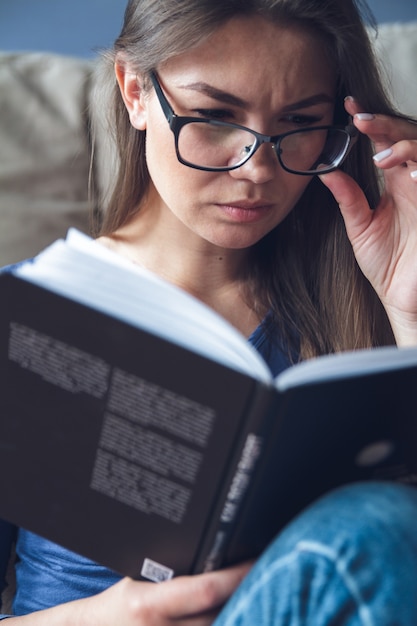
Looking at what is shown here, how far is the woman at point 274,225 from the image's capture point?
696 millimetres

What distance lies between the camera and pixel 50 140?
1354 mm

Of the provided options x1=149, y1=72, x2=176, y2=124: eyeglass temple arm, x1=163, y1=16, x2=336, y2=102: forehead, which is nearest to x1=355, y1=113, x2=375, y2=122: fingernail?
x1=163, y1=16, x2=336, y2=102: forehead

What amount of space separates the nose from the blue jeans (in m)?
0.49

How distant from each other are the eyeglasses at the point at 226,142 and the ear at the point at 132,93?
0.08m

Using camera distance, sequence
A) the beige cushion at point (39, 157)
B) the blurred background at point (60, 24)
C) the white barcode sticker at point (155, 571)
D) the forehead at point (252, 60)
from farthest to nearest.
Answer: the blurred background at point (60, 24), the beige cushion at point (39, 157), the forehead at point (252, 60), the white barcode sticker at point (155, 571)

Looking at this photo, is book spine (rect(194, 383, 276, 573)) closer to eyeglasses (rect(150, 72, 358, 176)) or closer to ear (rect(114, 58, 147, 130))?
eyeglasses (rect(150, 72, 358, 176))

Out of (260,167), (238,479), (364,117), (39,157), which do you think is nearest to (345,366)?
(238,479)

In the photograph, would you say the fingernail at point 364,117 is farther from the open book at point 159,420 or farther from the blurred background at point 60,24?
the blurred background at point 60,24

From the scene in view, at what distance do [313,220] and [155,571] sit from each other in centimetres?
70

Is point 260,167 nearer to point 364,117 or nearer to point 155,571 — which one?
point 364,117

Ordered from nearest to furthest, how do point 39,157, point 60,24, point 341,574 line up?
point 341,574, point 39,157, point 60,24

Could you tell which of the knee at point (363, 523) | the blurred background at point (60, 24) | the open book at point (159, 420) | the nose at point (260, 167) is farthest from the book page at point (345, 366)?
the blurred background at point (60, 24)

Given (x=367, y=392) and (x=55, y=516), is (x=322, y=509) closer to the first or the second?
(x=367, y=392)

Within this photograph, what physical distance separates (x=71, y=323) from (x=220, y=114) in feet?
1.47
